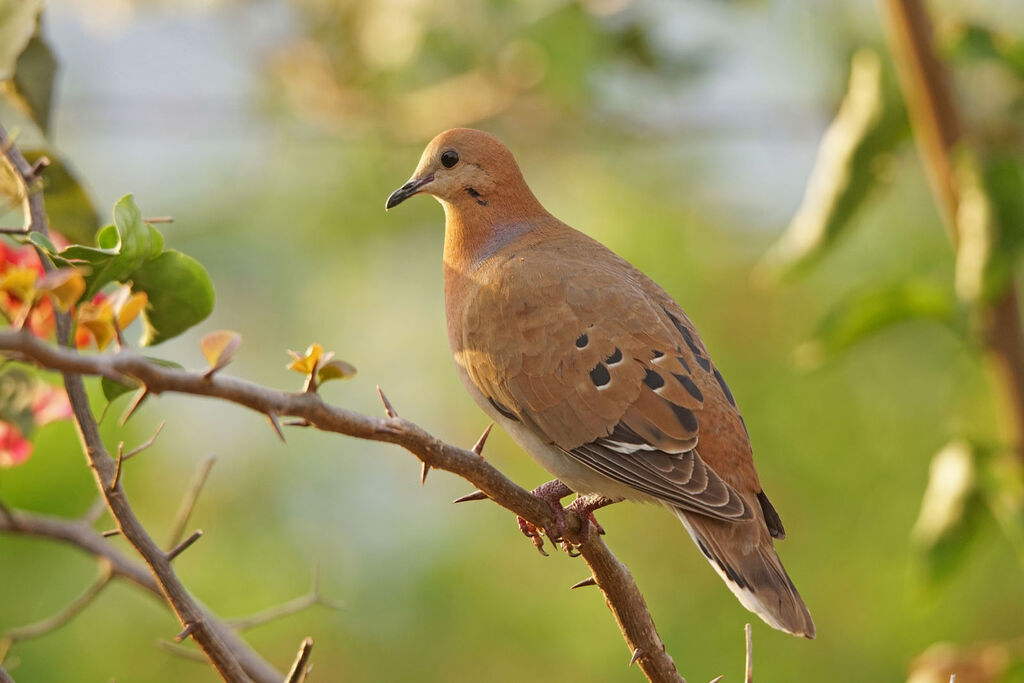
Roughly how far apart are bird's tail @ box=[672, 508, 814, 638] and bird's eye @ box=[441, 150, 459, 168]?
1.09 metres

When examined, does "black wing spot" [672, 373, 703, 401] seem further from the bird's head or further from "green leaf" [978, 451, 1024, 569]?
"green leaf" [978, 451, 1024, 569]

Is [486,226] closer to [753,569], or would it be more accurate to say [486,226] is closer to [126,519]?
[753,569]

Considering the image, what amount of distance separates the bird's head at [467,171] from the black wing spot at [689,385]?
0.75 m

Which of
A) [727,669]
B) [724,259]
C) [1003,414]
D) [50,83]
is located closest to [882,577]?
[727,669]

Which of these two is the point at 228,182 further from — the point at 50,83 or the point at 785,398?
the point at 50,83

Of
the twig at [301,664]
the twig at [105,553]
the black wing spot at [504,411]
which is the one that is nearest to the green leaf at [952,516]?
the black wing spot at [504,411]

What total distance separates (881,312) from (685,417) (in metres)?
0.80

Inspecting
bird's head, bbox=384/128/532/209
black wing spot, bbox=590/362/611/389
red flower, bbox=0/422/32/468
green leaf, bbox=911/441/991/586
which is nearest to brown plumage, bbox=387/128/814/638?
black wing spot, bbox=590/362/611/389

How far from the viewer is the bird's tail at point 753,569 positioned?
1921mm

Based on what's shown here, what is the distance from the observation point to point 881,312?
285cm

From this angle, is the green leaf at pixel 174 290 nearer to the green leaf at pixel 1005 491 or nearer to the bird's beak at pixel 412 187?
the bird's beak at pixel 412 187

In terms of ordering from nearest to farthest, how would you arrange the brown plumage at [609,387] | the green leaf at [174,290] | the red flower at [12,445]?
the green leaf at [174,290], the red flower at [12,445], the brown plumage at [609,387]

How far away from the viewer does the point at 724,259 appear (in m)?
6.24

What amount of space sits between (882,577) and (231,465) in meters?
3.46
